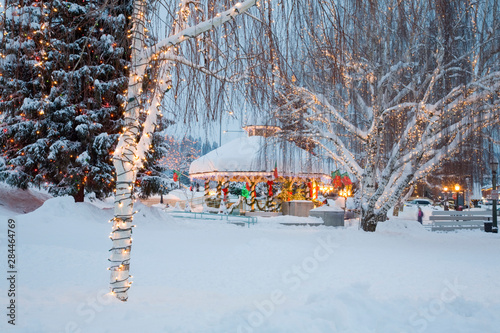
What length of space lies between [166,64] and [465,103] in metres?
10.7

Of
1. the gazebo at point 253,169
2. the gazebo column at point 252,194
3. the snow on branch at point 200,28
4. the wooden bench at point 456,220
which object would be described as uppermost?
the snow on branch at point 200,28

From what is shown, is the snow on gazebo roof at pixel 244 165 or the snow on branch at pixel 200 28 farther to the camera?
the snow on gazebo roof at pixel 244 165

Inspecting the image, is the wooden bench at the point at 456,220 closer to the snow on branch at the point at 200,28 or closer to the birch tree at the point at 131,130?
the birch tree at the point at 131,130

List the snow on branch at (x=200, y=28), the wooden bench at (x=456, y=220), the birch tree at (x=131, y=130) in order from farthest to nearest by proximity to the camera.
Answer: the wooden bench at (x=456, y=220), the birch tree at (x=131, y=130), the snow on branch at (x=200, y=28)

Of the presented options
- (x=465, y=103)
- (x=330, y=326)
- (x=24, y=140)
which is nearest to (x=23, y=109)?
(x=24, y=140)

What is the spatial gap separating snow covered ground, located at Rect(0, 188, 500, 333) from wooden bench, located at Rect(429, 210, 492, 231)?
6264mm

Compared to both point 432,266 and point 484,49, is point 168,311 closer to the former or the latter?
point 432,266

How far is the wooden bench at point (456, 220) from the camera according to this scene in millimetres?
19220

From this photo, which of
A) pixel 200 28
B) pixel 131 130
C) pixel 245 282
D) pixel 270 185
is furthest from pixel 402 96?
pixel 131 130

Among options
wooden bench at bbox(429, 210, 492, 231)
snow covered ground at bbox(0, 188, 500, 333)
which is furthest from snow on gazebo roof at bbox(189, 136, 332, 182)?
snow covered ground at bbox(0, 188, 500, 333)

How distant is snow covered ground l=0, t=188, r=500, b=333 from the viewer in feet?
13.4

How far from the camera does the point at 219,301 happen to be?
5160 millimetres

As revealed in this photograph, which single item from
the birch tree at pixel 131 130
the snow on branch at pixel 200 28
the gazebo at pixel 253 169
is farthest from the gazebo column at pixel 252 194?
the snow on branch at pixel 200 28

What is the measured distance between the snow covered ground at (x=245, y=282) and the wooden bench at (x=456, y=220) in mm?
6264
